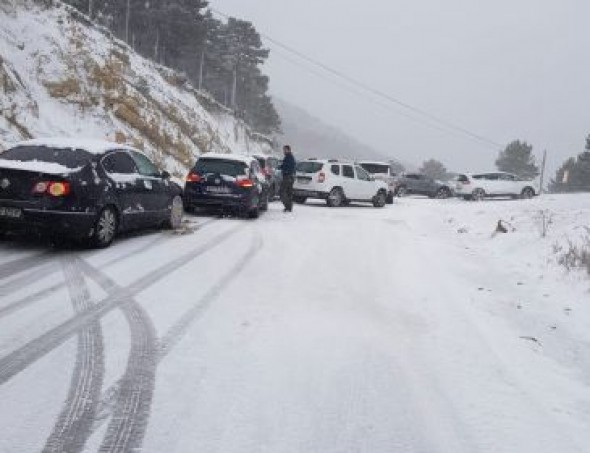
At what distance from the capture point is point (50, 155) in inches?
371

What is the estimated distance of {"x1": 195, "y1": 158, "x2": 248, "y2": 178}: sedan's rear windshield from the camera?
51.4 feet

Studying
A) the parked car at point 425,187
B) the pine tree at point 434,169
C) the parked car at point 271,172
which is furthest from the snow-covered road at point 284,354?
the pine tree at point 434,169

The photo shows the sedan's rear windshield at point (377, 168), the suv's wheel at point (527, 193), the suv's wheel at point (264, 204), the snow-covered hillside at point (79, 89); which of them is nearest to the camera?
the suv's wheel at point (264, 204)

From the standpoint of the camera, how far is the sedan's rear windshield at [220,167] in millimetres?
15675

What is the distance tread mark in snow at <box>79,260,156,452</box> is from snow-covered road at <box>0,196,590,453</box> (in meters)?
0.02

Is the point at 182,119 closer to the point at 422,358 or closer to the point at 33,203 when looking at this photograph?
the point at 33,203

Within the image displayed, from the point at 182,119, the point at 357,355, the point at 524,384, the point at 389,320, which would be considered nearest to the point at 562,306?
the point at 389,320

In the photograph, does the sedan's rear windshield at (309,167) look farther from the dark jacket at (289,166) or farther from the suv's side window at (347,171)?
the dark jacket at (289,166)

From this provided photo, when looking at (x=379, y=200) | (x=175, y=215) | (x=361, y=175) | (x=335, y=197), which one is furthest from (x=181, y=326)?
(x=379, y=200)

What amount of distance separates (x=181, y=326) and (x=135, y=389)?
1.55 m

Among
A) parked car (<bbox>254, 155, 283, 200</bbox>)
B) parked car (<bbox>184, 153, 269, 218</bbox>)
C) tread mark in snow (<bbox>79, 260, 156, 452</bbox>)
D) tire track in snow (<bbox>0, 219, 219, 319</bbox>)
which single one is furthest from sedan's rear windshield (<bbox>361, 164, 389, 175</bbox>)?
tread mark in snow (<bbox>79, 260, 156, 452</bbox>)

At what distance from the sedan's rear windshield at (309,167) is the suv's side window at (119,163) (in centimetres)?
1224

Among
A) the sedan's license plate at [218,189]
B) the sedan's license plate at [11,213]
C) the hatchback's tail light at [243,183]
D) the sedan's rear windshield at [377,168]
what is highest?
the sedan's rear windshield at [377,168]

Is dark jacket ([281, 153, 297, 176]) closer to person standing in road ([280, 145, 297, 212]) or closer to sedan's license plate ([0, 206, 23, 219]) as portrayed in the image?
person standing in road ([280, 145, 297, 212])
